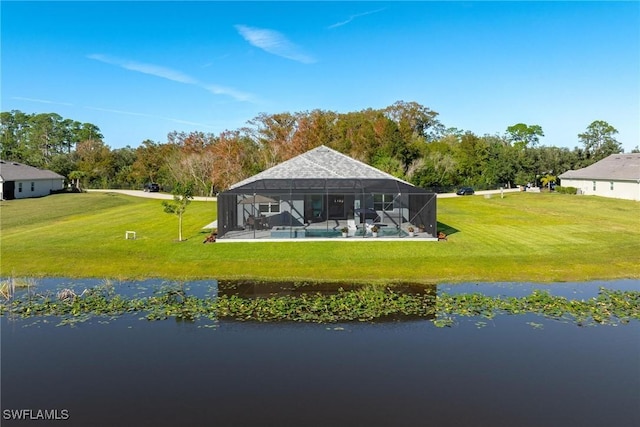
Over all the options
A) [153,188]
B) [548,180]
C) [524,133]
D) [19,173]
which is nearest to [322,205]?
[19,173]

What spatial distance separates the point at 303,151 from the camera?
194ft

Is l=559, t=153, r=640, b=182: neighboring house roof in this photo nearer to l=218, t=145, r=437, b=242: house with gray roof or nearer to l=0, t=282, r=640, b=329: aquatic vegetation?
l=218, t=145, r=437, b=242: house with gray roof

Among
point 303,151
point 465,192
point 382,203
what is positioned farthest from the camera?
point 303,151

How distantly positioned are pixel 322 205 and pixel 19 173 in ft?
123

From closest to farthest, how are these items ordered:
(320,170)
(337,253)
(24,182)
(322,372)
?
(322,372)
(337,253)
(320,170)
(24,182)

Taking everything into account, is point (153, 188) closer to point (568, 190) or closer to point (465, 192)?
point (465, 192)

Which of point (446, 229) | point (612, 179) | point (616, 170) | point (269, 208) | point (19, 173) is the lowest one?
point (446, 229)

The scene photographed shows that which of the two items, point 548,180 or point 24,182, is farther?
point 548,180

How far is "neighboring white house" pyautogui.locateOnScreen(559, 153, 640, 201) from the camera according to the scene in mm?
45406

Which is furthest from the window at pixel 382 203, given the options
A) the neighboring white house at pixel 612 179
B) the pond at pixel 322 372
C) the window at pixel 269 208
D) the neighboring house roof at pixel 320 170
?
the neighboring white house at pixel 612 179

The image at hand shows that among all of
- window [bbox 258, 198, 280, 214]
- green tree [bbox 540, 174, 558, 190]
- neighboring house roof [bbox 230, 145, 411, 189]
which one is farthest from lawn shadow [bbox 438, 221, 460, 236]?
green tree [bbox 540, 174, 558, 190]

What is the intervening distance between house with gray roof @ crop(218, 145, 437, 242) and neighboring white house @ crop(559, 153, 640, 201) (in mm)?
29666

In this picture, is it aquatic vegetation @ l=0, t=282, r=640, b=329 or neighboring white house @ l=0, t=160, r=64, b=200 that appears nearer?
aquatic vegetation @ l=0, t=282, r=640, b=329

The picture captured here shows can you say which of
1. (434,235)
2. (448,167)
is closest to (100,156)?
(448,167)
